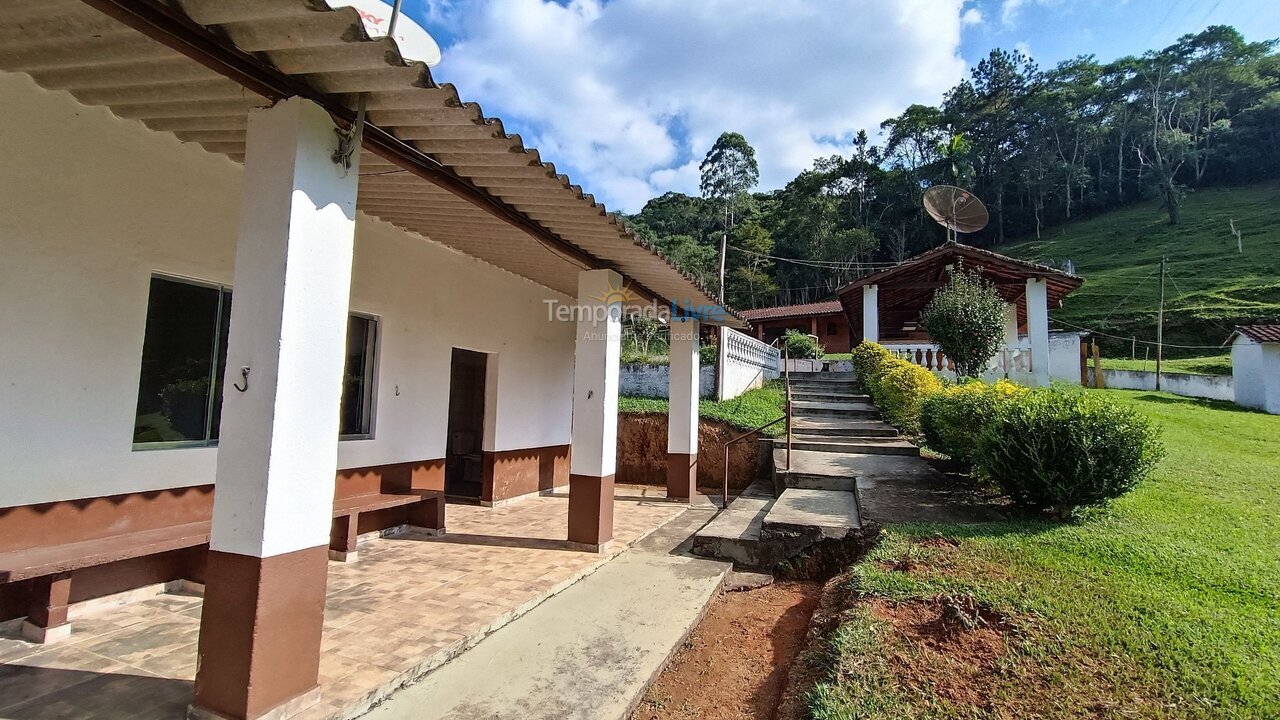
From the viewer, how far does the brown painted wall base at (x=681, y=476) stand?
7.99m

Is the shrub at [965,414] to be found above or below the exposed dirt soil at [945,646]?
above

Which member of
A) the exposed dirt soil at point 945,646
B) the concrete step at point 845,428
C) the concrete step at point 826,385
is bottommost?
the exposed dirt soil at point 945,646

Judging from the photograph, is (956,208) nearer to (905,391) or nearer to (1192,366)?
(905,391)

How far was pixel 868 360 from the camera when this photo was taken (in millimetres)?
12250

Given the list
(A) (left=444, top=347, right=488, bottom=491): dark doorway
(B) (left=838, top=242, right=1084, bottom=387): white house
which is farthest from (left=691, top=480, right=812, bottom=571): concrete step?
(B) (left=838, top=242, right=1084, bottom=387): white house

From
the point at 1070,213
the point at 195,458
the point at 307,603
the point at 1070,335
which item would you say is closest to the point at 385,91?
the point at 307,603

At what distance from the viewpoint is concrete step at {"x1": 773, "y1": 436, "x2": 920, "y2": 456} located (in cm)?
798

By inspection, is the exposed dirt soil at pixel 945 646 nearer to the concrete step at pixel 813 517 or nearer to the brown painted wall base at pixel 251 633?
the concrete step at pixel 813 517

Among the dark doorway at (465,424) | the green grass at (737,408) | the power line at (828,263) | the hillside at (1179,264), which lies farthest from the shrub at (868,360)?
the power line at (828,263)

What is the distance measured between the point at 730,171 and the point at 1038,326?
3593 cm

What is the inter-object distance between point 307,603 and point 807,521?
13.2ft

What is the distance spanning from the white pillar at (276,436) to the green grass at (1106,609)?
7.47ft

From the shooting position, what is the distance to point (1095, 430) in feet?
13.7

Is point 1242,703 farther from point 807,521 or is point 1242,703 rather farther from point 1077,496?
point 807,521
